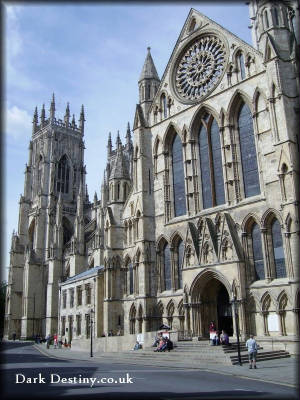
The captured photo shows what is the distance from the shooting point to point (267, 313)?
2420 centimetres

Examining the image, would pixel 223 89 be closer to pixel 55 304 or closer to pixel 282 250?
pixel 282 250

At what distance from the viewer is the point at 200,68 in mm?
32875

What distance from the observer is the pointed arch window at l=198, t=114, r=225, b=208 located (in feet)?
97.9

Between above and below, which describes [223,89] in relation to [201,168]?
above

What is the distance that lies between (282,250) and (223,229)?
411cm

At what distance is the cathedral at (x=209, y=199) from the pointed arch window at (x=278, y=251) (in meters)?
0.06

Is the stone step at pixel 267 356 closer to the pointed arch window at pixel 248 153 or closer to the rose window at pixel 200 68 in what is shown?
the pointed arch window at pixel 248 153

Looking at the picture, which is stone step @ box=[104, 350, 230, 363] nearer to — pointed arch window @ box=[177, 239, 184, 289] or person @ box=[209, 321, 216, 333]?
person @ box=[209, 321, 216, 333]

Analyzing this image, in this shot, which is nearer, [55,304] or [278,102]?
[278,102]

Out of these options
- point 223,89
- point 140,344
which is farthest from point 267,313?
point 223,89

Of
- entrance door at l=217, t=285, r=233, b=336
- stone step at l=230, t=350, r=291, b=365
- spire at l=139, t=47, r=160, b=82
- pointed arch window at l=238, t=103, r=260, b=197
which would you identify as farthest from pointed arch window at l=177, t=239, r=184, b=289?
spire at l=139, t=47, r=160, b=82

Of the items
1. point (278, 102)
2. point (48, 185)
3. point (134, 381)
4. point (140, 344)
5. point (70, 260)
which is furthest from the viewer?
point (48, 185)

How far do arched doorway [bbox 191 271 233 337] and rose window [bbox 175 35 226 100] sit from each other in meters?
14.3

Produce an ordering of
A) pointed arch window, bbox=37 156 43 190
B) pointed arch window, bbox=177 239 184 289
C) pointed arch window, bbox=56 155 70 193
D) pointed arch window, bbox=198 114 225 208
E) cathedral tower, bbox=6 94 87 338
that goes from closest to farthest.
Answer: pointed arch window, bbox=198 114 225 208, pointed arch window, bbox=177 239 184 289, cathedral tower, bbox=6 94 87 338, pointed arch window, bbox=37 156 43 190, pointed arch window, bbox=56 155 70 193
